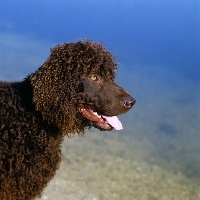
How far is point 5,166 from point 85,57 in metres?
1.04

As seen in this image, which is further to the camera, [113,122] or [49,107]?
[113,122]

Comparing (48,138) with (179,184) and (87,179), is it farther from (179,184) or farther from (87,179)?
(179,184)

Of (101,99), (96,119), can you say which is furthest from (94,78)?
(96,119)

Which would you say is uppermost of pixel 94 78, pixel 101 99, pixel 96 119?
pixel 94 78

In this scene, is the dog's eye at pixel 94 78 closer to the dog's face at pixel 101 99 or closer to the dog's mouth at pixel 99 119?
the dog's face at pixel 101 99

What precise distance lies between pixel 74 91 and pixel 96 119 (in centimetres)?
29

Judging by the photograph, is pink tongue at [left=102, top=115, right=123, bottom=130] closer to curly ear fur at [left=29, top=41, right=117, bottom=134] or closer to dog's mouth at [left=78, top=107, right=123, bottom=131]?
dog's mouth at [left=78, top=107, right=123, bottom=131]

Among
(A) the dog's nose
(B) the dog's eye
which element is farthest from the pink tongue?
(B) the dog's eye

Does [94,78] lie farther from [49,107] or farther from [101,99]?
[49,107]

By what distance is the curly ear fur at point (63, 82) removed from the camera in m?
2.98

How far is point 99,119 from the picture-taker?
10.2 ft

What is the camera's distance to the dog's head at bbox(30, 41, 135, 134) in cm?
299

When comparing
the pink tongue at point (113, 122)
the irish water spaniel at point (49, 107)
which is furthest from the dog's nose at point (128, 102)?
the pink tongue at point (113, 122)

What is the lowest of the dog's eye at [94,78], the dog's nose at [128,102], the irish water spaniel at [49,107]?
the irish water spaniel at [49,107]
